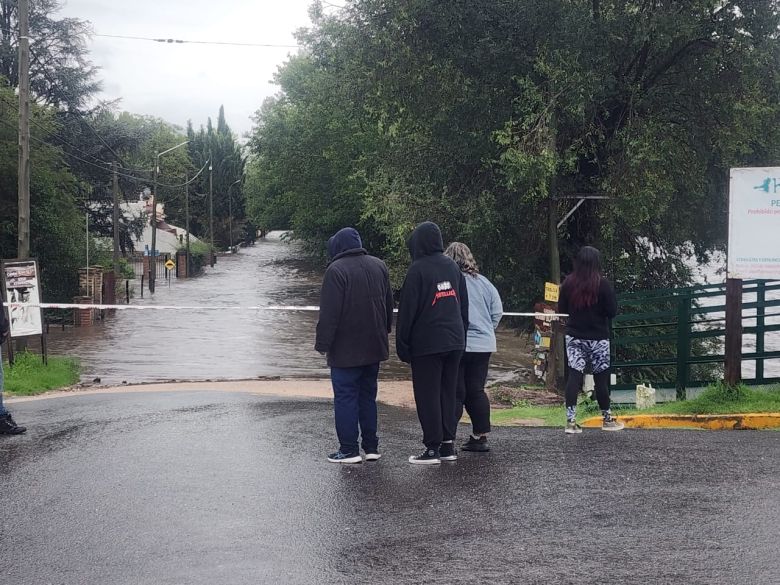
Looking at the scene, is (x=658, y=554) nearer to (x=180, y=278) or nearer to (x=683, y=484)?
(x=683, y=484)

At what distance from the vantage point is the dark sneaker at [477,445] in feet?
24.3

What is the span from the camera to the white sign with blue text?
9.00 meters

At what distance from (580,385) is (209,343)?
828 inches

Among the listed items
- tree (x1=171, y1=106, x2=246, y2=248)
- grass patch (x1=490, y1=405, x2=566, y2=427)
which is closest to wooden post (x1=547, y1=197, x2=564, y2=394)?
grass patch (x1=490, y1=405, x2=566, y2=427)

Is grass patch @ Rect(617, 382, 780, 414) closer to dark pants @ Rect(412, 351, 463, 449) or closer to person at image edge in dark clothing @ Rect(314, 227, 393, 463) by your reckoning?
dark pants @ Rect(412, 351, 463, 449)

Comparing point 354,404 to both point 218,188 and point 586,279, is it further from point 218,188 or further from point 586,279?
point 218,188

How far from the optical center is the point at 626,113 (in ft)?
59.3

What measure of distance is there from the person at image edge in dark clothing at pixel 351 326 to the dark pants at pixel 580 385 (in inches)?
87.0

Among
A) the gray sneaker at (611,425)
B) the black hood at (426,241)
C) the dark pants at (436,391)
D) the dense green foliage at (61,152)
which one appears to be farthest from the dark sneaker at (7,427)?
the dense green foliage at (61,152)

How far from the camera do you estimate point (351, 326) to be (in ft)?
22.2

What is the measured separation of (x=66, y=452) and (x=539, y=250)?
43.4 feet

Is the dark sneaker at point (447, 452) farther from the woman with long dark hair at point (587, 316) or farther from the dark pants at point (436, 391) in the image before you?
the woman with long dark hair at point (587, 316)

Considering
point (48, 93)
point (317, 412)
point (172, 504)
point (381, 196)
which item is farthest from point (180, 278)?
point (172, 504)

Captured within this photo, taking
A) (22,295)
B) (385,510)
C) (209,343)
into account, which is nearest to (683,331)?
(385,510)
